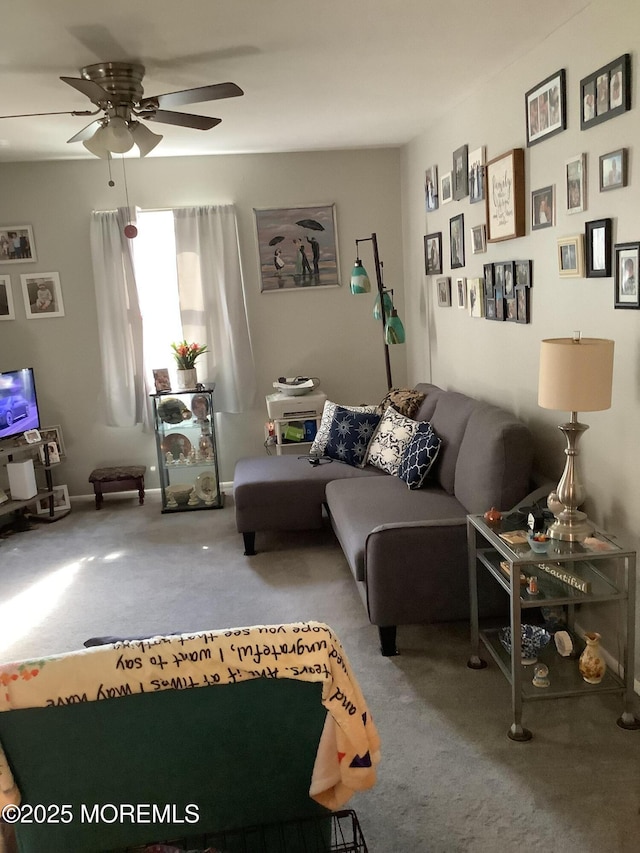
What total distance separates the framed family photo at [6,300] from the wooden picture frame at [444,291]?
10.2ft

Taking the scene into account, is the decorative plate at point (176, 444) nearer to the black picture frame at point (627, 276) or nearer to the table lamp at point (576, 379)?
the table lamp at point (576, 379)

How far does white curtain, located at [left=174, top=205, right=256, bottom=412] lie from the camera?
5312 millimetres

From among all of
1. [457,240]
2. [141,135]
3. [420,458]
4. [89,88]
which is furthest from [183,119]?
[420,458]

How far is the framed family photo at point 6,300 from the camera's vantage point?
530 cm

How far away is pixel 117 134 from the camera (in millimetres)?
3094

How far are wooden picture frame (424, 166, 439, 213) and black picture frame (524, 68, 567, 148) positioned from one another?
4.61 ft

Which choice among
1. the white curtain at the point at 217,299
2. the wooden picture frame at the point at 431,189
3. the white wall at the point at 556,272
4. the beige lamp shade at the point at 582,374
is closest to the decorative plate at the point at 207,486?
the white curtain at the point at 217,299

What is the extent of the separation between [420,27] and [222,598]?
8.94 feet

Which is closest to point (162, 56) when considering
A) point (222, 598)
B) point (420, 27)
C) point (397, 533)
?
point (420, 27)

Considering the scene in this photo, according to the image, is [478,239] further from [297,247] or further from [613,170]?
[297,247]

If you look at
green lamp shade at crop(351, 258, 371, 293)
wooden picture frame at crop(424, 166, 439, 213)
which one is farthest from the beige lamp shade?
green lamp shade at crop(351, 258, 371, 293)

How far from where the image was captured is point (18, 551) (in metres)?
4.54

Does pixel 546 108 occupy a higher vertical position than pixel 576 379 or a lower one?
higher

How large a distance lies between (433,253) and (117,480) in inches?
109
